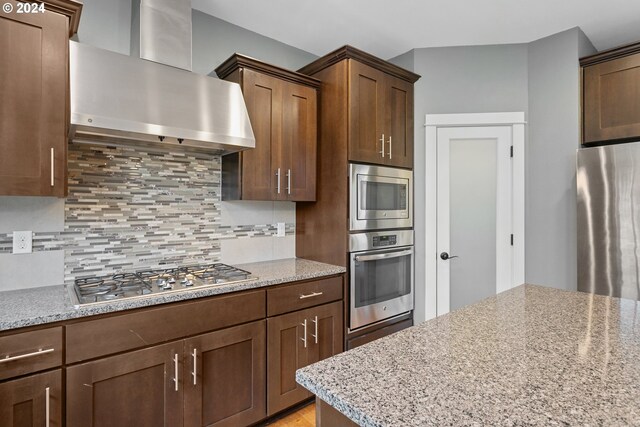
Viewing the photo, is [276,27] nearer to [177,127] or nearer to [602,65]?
[177,127]

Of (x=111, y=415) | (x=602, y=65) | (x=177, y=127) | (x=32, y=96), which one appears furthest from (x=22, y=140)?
(x=602, y=65)

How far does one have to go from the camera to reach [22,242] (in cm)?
181

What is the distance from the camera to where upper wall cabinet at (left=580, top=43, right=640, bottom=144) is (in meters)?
2.50

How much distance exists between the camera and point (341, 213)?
2535 millimetres

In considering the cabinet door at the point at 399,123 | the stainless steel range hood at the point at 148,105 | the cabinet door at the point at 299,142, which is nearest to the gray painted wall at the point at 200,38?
the stainless steel range hood at the point at 148,105

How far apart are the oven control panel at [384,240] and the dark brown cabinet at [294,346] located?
1.91 feet

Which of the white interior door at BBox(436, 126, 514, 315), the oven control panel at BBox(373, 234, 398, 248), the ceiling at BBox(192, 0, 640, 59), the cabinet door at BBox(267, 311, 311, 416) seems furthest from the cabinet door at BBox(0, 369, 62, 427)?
the white interior door at BBox(436, 126, 514, 315)

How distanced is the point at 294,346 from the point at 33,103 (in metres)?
1.88

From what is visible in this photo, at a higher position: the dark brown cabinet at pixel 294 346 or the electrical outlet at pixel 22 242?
the electrical outlet at pixel 22 242

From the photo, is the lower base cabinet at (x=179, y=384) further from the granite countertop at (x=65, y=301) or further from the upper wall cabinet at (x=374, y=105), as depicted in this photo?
the upper wall cabinet at (x=374, y=105)

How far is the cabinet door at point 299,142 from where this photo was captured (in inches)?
99.5

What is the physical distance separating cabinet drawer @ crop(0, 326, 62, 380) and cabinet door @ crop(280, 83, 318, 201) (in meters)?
1.52

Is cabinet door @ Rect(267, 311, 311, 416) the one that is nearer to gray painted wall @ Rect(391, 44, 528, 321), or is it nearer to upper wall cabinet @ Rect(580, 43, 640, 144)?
gray painted wall @ Rect(391, 44, 528, 321)

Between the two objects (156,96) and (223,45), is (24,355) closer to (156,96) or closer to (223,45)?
(156,96)
